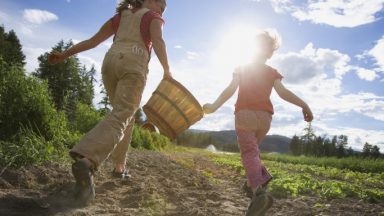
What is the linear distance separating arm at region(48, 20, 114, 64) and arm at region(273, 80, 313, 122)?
6.48 ft

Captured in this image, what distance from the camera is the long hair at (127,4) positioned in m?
4.15

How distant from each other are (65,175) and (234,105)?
217 centimetres

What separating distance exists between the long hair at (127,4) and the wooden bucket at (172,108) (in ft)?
2.97

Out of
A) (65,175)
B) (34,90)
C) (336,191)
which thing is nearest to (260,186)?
(65,175)

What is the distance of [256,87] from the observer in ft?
12.5

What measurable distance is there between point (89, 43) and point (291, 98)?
2.34 metres

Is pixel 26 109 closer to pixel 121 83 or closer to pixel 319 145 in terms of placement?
pixel 121 83

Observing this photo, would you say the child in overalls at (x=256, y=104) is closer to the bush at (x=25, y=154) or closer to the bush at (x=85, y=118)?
the bush at (x=25, y=154)

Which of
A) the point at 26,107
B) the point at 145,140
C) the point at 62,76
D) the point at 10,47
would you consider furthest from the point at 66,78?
the point at 26,107

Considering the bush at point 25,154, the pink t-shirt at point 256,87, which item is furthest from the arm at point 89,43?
the pink t-shirt at point 256,87

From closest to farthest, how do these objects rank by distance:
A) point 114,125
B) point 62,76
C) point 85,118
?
1. point 114,125
2. point 85,118
3. point 62,76

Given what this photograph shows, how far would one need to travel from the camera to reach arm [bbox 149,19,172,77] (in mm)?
3881

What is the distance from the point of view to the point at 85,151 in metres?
3.29

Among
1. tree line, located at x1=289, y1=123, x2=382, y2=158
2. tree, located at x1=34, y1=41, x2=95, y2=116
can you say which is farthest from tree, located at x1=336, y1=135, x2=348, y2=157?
tree, located at x1=34, y1=41, x2=95, y2=116
